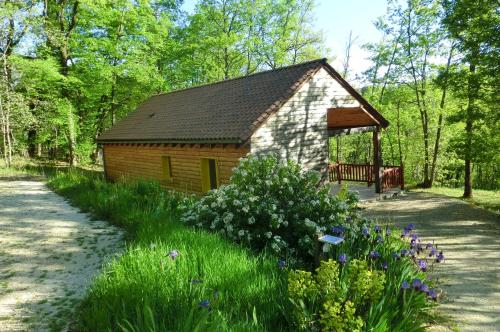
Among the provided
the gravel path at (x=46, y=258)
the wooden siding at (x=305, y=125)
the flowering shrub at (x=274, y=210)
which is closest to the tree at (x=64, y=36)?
the gravel path at (x=46, y=258)

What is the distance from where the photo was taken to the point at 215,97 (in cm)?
1585

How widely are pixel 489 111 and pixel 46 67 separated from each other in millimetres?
21155

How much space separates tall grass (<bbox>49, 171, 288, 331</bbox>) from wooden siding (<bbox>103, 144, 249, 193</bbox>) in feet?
20.5

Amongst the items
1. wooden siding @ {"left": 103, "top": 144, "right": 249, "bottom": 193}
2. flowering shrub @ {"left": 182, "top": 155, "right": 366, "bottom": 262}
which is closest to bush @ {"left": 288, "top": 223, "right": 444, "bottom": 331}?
flowering shrub @ {"left": 182, "top": 155, "right": 366, "bottom": 262}

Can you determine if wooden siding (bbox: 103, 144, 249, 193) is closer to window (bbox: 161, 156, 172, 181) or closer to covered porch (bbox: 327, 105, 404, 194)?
window (bbox: 161, 156, 172, 181)

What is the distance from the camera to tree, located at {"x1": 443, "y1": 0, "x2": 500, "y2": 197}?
12383mm

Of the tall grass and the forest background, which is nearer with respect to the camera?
the tall grass

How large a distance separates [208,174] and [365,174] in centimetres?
865

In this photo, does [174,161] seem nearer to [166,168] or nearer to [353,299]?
[166,168]

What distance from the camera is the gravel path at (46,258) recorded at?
4607 millimetres

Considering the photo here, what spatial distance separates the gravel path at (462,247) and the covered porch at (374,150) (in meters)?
1.15

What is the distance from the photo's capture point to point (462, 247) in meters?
9.40

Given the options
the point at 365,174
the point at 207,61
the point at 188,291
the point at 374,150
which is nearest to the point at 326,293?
the point at 188,291

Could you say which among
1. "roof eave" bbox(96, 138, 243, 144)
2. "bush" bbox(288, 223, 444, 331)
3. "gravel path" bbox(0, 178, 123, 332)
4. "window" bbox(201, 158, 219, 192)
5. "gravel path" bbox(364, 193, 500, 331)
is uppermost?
"roof eave" bbox(96, 138, 243, 144)
